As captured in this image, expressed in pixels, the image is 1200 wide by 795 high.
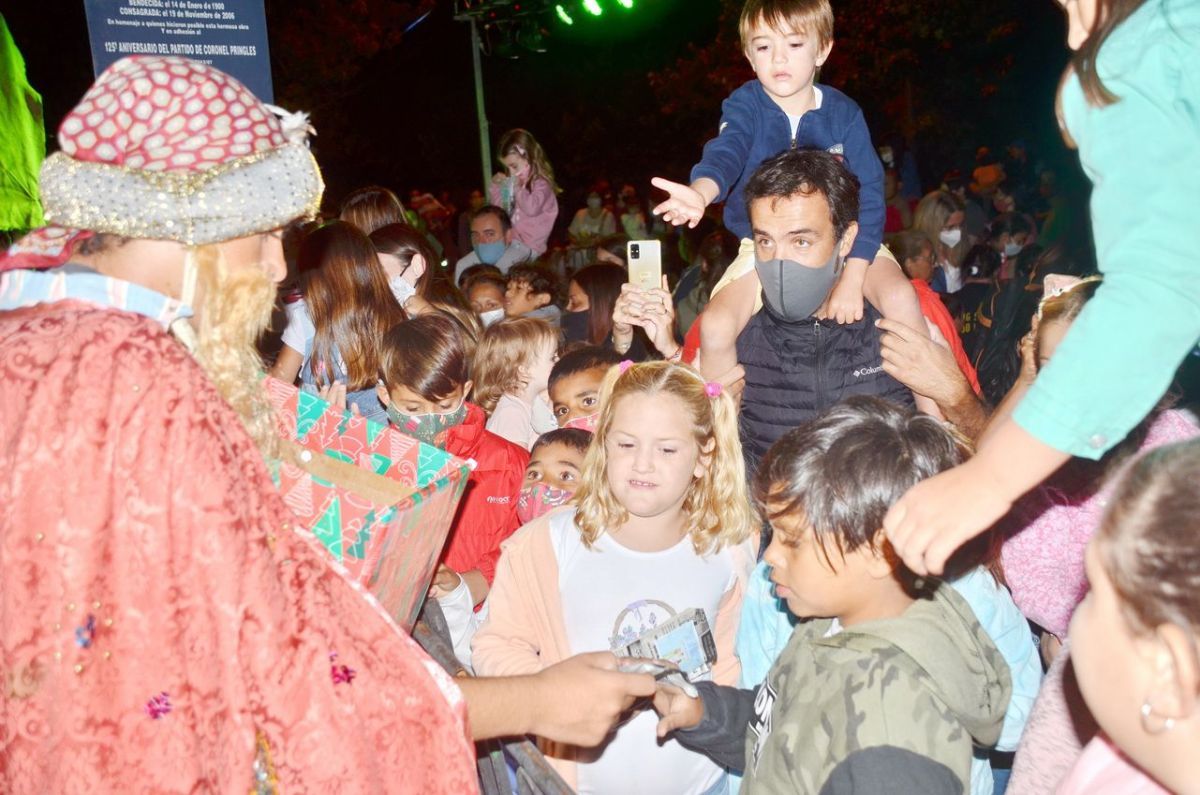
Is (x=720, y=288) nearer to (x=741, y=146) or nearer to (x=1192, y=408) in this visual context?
(x=741, y=146)

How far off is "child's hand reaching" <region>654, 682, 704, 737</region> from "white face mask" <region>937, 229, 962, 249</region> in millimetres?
9276

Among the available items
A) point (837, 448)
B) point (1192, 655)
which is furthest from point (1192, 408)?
point (1192, 655)

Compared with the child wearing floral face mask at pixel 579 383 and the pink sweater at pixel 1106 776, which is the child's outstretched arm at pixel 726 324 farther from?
the pink sweater at pixel 1106 776

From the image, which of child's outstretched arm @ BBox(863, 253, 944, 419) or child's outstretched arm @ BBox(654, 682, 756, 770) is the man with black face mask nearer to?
child's outstretched arm @ BBox(863, 253, 944, 419)

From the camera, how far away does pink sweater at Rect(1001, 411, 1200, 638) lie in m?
2.79

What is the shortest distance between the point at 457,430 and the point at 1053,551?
2.46 metres

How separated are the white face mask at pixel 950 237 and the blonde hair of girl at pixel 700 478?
324 inches

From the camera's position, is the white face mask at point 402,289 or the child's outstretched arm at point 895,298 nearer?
the child's outstretched arm at point 895,298

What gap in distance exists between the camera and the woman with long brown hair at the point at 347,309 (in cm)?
513

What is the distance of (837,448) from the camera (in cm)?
220

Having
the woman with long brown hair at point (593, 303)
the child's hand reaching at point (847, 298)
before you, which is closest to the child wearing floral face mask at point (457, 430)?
the child's hand reaching at point (847, 298)

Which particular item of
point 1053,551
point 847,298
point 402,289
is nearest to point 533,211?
point 402,289

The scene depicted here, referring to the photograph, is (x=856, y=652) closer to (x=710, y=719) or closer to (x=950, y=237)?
(x=710, y=719)

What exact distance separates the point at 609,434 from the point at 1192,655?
220cm
